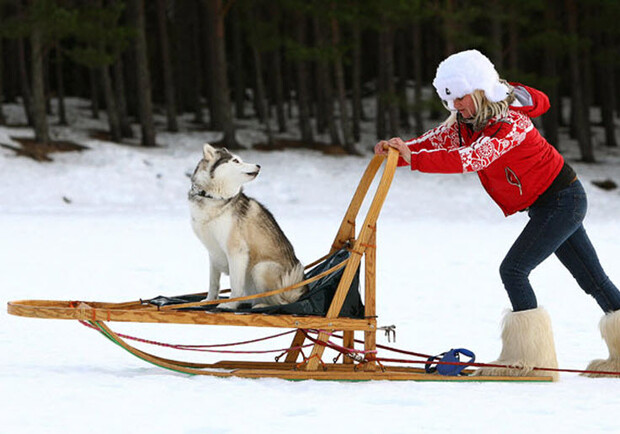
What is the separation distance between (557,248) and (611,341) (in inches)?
24.0

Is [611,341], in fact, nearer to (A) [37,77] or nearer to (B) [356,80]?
(A) [37,77]

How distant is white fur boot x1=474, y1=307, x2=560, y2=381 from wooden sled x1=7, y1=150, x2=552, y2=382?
2.6 inches

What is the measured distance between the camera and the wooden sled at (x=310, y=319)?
13.2 feet

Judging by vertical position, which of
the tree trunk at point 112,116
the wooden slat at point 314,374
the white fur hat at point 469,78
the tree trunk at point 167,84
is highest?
the tree trunk at point 167,84

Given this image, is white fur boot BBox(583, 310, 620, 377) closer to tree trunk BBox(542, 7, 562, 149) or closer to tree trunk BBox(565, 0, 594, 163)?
tree trunk BBox(542, 7, 562, 149)

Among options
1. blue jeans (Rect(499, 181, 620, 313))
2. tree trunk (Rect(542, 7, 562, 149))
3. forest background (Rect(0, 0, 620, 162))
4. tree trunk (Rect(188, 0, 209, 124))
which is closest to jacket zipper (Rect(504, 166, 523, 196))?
blue jeans (Rect(499, 181, 620, 313))

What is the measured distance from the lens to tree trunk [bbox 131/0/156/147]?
21.9 meters

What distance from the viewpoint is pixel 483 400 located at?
3959 mm

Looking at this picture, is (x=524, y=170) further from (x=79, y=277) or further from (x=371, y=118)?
(x=371, y=118)

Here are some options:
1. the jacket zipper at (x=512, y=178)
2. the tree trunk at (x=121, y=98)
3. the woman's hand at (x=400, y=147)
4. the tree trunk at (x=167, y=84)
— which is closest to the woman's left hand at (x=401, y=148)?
the woman's hand at (x=400, y=147)

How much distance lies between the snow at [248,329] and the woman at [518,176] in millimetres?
288

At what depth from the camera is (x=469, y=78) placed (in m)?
4.20

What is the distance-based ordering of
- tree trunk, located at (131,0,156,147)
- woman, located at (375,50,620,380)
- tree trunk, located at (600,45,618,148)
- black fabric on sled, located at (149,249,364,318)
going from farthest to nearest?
tree trunk, located at (600,45,618,148)
tree trunk, located at (131,0,156,147)
black fabric on sled, located at (149,249,364,318)
woman, located at (375,50,620,380)

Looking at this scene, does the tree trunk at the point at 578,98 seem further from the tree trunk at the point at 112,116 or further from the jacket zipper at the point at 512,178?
the jacket zipper at the point at 512,178
